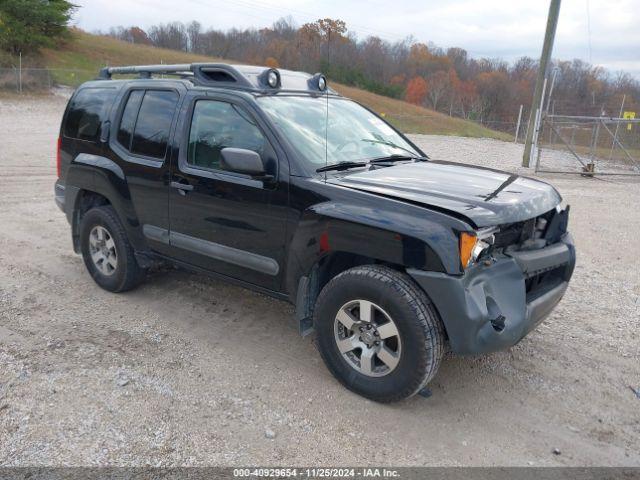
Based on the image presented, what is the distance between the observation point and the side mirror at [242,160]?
3.57 metres

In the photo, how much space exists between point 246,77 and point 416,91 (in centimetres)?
6297

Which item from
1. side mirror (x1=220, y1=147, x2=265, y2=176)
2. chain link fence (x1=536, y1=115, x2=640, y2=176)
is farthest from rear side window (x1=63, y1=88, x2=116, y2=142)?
chain link fence (x1=536, y1=115, x2=640, y2=176)

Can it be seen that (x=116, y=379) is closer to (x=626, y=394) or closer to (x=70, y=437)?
(x=70, y=437)

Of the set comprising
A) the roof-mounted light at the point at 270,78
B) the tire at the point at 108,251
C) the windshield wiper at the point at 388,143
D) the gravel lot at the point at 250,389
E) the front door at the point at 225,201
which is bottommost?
the gravel lot at the point at 250,389

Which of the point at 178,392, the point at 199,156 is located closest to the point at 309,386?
the point at 178,392

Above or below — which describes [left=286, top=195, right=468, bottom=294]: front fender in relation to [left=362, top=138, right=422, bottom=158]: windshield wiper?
below

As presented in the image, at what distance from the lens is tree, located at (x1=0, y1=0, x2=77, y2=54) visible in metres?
34.5

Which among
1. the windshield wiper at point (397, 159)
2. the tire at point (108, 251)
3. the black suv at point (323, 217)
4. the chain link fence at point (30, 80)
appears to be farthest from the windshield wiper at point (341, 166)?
the chain link fence at point (30, 80)

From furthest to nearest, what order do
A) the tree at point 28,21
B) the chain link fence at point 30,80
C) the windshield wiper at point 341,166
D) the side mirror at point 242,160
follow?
the tree at point 28,21 < the chain link fence at point 30,80 < the windshield wiper at point 341,166 < the side mirror at point 242,160

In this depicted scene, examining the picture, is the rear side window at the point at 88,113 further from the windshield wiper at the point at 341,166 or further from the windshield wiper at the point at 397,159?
the windshield wiper at the point at 397,159

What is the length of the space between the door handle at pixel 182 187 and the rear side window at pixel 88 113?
1.22 metres

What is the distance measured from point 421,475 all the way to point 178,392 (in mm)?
1626

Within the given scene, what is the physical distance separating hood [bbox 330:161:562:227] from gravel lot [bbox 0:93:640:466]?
1.23 metres

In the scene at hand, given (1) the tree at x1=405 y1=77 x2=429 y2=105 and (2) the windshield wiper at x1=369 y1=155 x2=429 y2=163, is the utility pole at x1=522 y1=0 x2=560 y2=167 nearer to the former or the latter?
(2) the windshield wiper at x1=369 y1=155 x2=429 y2=163
